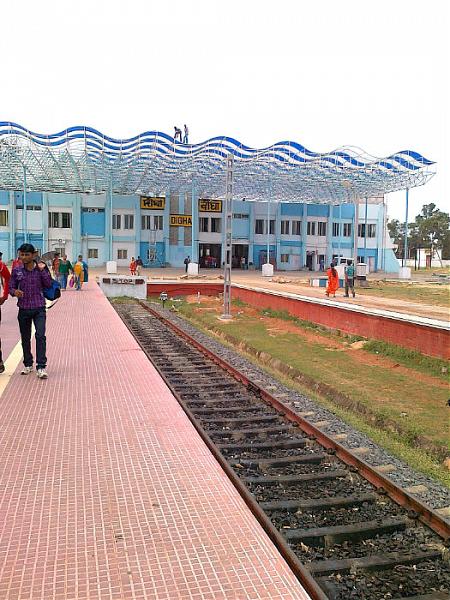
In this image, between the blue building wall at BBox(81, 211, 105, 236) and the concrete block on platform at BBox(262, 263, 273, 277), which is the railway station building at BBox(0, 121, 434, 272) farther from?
the concrete block on platform at BBox(262, 263, 273, 277)

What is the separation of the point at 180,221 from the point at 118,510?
49.9 meters

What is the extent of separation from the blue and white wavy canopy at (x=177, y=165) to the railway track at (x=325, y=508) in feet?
93.8

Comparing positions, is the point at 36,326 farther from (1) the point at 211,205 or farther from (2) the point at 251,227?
(2) the point at 251,227

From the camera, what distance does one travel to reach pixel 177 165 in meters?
41.1

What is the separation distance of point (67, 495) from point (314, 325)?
13907mm

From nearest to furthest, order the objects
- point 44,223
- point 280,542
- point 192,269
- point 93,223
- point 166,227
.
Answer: point 280,542 → point 192,269 → point 44,223 → point 93,223 → point 166,227

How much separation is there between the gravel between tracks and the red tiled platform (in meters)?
2.11

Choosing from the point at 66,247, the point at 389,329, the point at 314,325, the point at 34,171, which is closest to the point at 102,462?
the point at 389,329

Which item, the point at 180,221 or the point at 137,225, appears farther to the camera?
the point at 180,221

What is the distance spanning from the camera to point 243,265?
55.2 m

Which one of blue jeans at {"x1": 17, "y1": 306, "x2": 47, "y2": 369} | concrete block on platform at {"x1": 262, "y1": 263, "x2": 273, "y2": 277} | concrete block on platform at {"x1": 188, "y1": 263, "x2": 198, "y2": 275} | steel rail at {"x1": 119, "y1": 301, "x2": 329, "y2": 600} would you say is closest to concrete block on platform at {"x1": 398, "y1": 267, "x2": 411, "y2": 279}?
concrete block on platform at {"x1": 262, "y1": 263, "x2": 273, "y2": 277}

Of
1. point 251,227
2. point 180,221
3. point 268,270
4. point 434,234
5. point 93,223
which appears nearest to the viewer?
point 268,270

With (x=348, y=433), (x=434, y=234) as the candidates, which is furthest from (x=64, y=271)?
(x=434, y=234)

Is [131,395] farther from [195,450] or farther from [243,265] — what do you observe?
[243,265]
